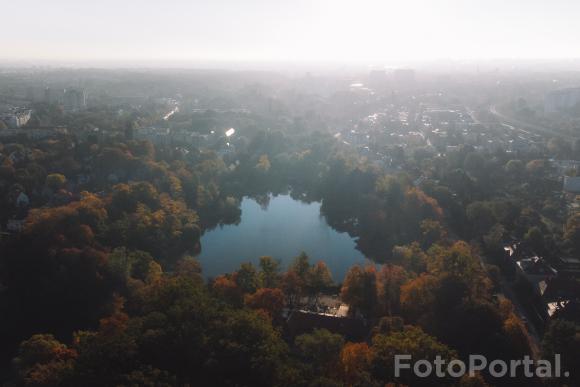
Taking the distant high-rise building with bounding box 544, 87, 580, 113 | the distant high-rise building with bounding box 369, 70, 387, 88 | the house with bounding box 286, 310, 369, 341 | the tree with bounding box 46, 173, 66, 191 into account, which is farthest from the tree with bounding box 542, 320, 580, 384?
the distant high-rise building with bounding box 369, 70, 387, 88

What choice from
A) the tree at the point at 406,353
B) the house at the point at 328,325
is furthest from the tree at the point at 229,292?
the tree at the point at 406,353

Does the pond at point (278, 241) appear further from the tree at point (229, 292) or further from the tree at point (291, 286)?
the tree at point (229, 292)

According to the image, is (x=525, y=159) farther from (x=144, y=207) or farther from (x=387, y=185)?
(x=144, y=207)

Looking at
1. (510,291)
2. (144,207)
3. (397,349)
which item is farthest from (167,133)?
(397,349)

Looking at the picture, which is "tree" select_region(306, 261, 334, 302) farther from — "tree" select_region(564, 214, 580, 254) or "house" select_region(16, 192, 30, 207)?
"house" select_region(16, 192, 30, 207)

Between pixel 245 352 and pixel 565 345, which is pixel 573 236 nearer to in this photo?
pixel 565 345

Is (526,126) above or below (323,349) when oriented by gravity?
above

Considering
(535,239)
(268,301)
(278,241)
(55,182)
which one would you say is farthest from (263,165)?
(268,301)

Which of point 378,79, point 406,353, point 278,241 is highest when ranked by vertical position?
point 378,79

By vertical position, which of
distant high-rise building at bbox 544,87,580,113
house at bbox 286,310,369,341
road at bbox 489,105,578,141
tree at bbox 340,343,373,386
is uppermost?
distant high-rise building at bbox 544,87,580,113
